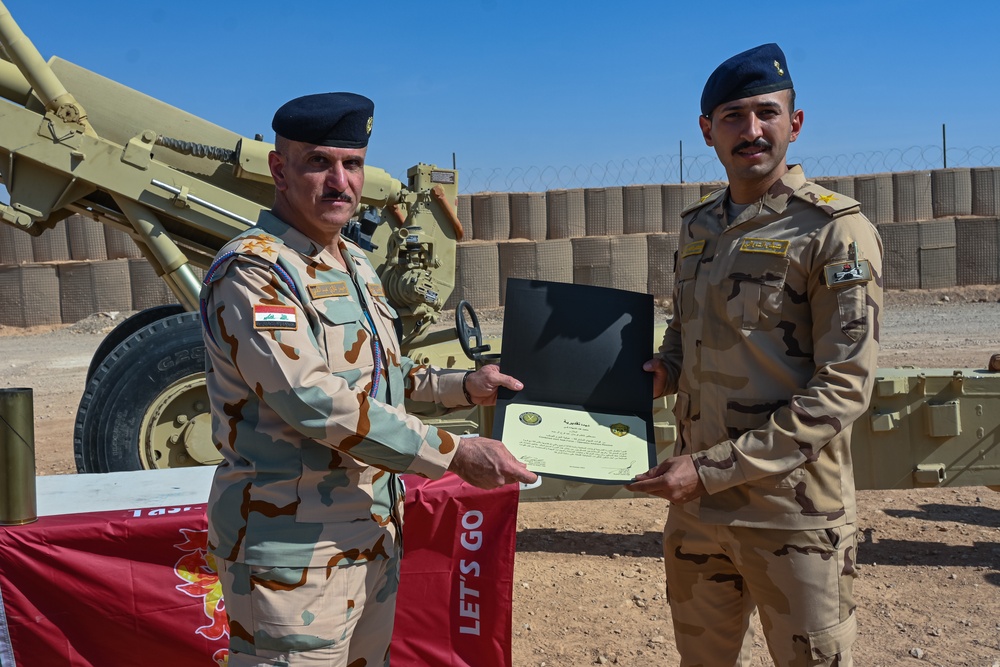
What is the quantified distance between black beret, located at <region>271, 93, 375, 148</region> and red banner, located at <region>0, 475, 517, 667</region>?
1.35 m

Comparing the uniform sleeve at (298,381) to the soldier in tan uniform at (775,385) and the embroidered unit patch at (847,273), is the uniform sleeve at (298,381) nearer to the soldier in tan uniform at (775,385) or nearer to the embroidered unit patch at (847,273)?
the soldier in tan uniform at (775,385)

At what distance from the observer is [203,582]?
2.79 m

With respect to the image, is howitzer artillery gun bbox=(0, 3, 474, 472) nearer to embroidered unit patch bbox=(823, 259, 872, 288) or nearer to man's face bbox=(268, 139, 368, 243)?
man's face bbox=(268, 139, 368, 243)

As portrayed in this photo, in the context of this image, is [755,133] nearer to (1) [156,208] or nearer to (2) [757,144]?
(2) [757,144]

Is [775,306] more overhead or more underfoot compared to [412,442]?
more overhead

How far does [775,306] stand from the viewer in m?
2.17

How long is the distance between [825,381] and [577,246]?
1298 centimetres

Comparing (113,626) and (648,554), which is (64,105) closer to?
(113,626)

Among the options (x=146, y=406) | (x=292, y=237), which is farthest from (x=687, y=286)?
(x=146, y=406)

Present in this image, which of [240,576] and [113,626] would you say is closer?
[240,576]

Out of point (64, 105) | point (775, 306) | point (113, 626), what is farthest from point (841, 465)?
point (64, 105)

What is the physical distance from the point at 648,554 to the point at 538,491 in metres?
0.75

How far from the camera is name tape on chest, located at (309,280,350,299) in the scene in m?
1.94

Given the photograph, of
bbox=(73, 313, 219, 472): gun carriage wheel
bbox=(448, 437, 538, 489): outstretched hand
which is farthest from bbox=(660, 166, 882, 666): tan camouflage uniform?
bbox=(73, 313, 219, 472): gun carriage wheel
